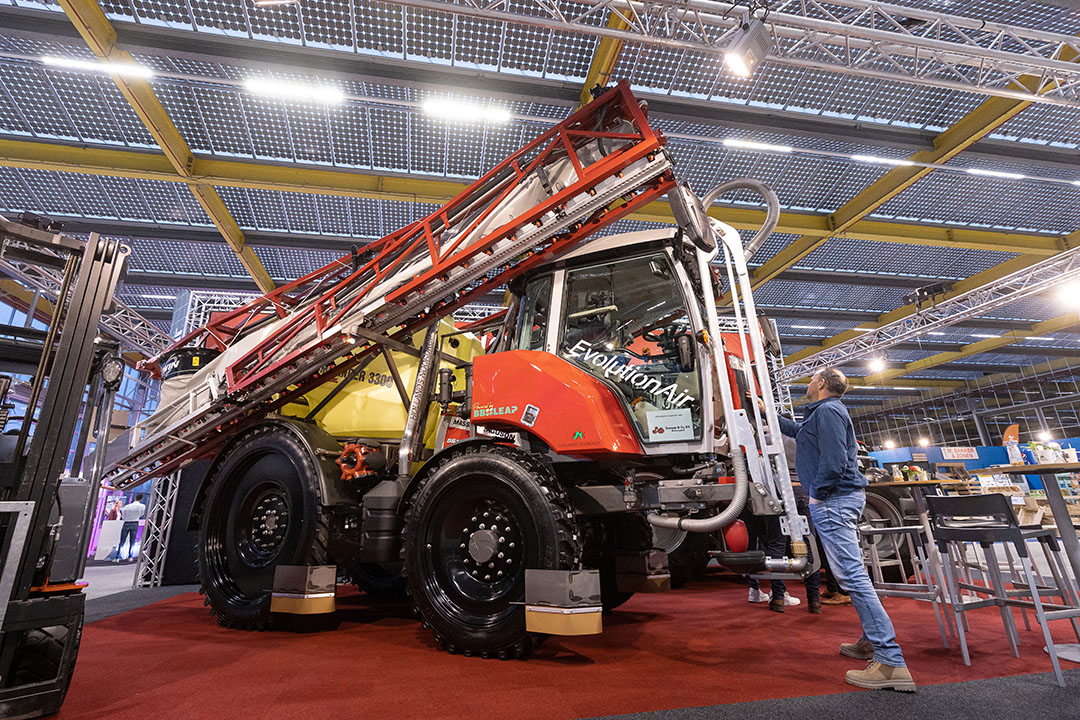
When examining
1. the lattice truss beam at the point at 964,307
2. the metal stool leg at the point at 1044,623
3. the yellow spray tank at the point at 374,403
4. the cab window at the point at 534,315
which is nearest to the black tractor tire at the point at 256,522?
the yellow spray tank at the point at 374,403

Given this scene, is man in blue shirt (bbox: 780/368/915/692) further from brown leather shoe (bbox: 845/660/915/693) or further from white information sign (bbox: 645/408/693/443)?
white information sign (bbox: 645/408/693/443)

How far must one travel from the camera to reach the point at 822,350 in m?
15.7

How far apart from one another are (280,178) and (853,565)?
778 centimetres

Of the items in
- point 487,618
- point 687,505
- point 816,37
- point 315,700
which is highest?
point 816,37

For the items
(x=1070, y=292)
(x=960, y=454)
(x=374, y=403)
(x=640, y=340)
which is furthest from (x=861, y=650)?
(x=960, y=454)

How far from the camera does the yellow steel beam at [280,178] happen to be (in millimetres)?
6797

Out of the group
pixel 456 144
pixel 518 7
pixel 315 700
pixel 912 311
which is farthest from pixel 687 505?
pixel 912 311

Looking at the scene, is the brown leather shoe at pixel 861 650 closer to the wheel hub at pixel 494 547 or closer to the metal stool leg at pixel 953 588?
the metal stool leg at pixel 953 588

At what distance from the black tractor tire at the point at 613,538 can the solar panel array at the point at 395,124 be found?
4.63 meters

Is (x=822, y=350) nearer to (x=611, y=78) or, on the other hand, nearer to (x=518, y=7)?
(x=611, y=78)

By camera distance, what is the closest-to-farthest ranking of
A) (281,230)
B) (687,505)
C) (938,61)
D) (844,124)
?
(687,505)
(938,61)
(844,124)
(281,230)

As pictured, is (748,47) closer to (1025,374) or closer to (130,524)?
(130,524)

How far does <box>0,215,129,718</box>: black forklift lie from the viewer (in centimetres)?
249

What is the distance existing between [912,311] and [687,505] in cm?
1317
